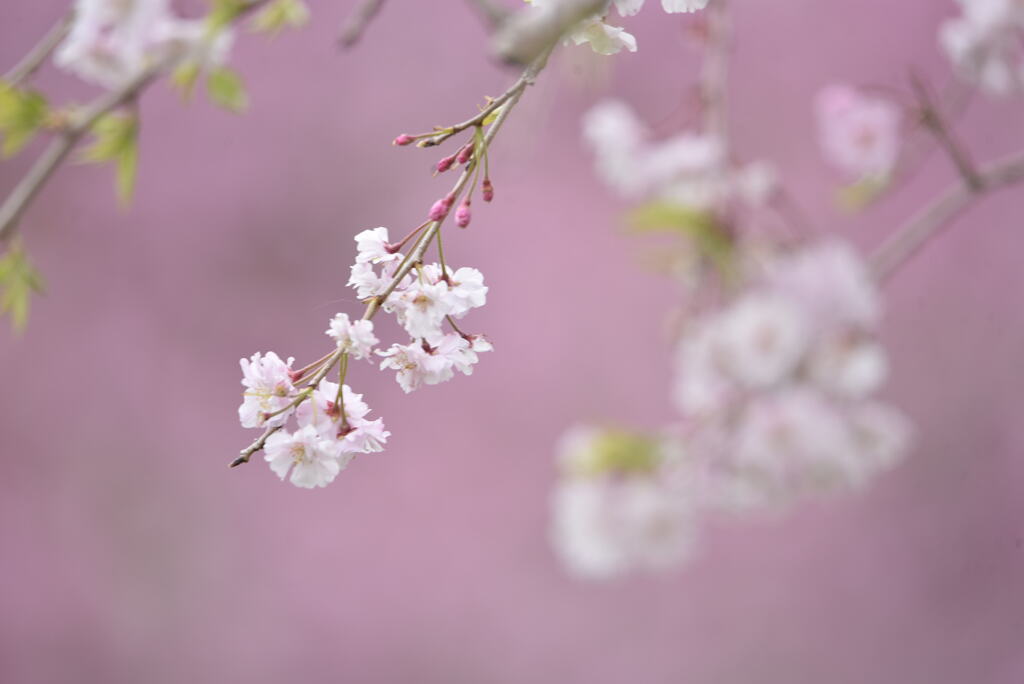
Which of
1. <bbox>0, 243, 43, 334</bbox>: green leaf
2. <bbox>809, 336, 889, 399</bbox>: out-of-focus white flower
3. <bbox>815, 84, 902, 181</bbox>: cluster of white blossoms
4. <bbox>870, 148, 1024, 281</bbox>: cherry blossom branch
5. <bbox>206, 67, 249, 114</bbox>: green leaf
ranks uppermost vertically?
<bbox>815, 84, 902, 181</bbox>: cluster of white blossoms

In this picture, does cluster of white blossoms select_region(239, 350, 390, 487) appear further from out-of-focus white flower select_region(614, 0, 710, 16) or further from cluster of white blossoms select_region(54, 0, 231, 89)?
cluster of white blossoms select_region(54, 0, 231, 89)

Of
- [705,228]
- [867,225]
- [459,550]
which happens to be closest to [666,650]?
[459,550]

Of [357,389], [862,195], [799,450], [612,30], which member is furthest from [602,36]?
[357,389]

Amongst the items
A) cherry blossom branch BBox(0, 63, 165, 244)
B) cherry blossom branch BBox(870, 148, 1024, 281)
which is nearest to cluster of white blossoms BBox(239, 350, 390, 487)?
cherry blossom branch BBox(0, 63, 165, 244)

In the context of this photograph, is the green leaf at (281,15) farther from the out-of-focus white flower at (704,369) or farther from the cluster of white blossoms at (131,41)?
the out-of-focus white flower at (704,369)

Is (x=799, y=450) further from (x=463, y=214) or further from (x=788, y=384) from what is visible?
(x=463, y=214)

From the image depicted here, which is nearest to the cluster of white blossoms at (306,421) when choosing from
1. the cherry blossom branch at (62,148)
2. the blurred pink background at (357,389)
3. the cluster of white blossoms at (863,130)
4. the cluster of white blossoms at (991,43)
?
the cherry blossom branch at (62,148)
